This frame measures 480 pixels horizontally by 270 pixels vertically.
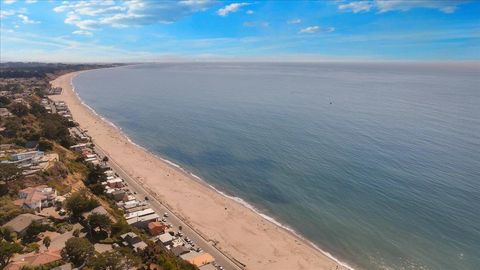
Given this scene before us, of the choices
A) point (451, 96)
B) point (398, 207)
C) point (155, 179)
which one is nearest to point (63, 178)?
point (155, 179)

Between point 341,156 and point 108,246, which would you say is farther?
point 341,156

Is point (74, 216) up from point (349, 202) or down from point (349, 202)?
up

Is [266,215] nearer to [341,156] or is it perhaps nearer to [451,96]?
[341,156]

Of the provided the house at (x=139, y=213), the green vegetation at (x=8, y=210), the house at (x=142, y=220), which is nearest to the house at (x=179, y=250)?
the house at (x=142, y=220)

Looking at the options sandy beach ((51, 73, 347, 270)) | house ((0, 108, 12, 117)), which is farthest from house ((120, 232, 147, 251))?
house ((0, 108, 12, 117))

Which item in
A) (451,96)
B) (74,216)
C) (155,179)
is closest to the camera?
(74,216)

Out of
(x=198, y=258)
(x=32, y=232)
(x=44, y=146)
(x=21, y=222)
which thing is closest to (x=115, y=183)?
(x=44, y=146)

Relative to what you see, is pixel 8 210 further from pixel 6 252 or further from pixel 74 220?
pixel 6 252

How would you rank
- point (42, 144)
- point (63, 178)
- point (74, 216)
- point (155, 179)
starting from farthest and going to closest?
point (155, 179), point (42, 144), point (63, 178), point (74, 216)
